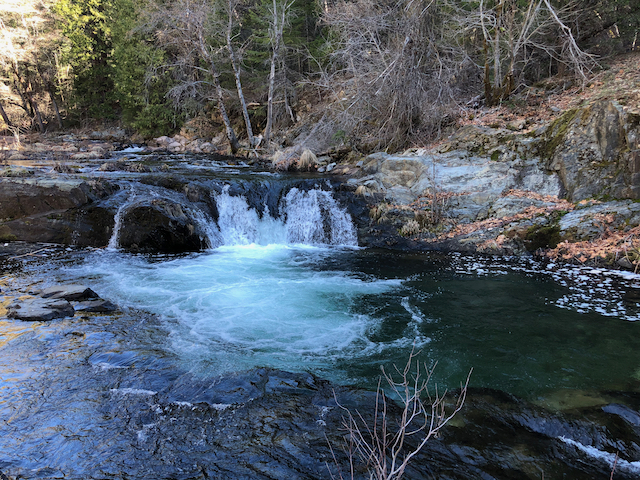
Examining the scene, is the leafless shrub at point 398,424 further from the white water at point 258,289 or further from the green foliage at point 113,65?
the green foliage at point 113,65

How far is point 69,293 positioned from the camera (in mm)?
6473

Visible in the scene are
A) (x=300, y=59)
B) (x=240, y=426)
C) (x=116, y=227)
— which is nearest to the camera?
(x=240, y=426)

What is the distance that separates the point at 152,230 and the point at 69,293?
11.4ft

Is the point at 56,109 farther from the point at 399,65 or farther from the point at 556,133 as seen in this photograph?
the point at 556,133

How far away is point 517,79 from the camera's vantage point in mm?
12555

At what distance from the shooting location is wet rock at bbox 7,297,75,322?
5.69 metres

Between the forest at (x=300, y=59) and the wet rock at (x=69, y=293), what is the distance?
9.17 m

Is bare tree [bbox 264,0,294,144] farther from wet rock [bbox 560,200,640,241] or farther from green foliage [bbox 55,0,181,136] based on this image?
wet rock [bbox 560,200,640,241]

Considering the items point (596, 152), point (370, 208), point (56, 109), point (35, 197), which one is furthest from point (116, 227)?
point (56, 109)

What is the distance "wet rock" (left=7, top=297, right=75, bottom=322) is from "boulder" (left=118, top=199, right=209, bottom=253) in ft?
11.9

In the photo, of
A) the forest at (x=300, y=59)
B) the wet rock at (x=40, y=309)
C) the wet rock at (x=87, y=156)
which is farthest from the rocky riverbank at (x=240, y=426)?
the wet rock at (x=87, y=156)

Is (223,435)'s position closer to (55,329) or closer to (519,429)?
(519,429)

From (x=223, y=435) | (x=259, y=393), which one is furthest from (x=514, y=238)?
(x=223, y=435)

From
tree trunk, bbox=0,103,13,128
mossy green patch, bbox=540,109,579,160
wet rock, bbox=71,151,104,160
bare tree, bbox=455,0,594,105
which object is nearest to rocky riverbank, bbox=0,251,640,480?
mossy green patch, bbox=540,109,579,160
